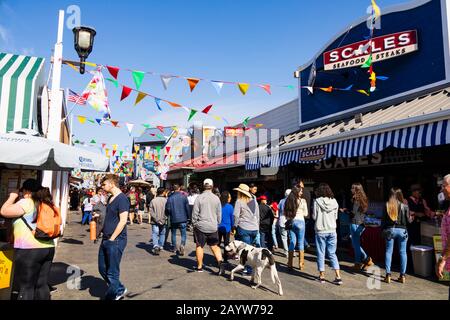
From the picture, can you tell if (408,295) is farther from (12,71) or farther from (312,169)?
(12,71)

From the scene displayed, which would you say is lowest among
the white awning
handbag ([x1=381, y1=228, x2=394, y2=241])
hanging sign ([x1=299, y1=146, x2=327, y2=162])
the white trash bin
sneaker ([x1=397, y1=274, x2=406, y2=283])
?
sneaker ([x1=397, y1=274, x2=406, y2=283])

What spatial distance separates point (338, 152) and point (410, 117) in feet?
7.13

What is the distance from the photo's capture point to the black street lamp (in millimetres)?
7668

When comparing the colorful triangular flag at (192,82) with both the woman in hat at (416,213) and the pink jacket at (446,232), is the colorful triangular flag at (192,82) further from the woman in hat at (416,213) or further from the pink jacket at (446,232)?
the pink jacket at (446,232)

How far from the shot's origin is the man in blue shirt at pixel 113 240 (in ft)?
14.8

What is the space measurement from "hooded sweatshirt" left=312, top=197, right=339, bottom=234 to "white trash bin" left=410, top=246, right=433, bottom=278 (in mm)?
1978

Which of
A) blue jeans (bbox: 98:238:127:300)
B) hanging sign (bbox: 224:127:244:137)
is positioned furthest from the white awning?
hanging sign (bbox: 224:127:244:137)

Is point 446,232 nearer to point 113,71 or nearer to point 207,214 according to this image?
point 207,214

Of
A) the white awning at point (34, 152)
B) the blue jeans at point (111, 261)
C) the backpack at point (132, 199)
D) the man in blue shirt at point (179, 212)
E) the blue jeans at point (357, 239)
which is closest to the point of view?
the white awning at point (34, 152)

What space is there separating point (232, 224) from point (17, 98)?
226 inches

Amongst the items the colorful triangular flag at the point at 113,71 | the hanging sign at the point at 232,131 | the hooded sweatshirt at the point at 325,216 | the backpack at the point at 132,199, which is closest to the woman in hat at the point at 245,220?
the hooded sweatshirt at the point at 325,216

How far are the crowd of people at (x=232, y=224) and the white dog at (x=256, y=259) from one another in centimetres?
46

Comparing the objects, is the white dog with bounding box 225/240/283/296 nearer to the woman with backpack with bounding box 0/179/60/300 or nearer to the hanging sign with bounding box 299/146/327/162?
the woman with backpack with bounding box 0/179/60/300
